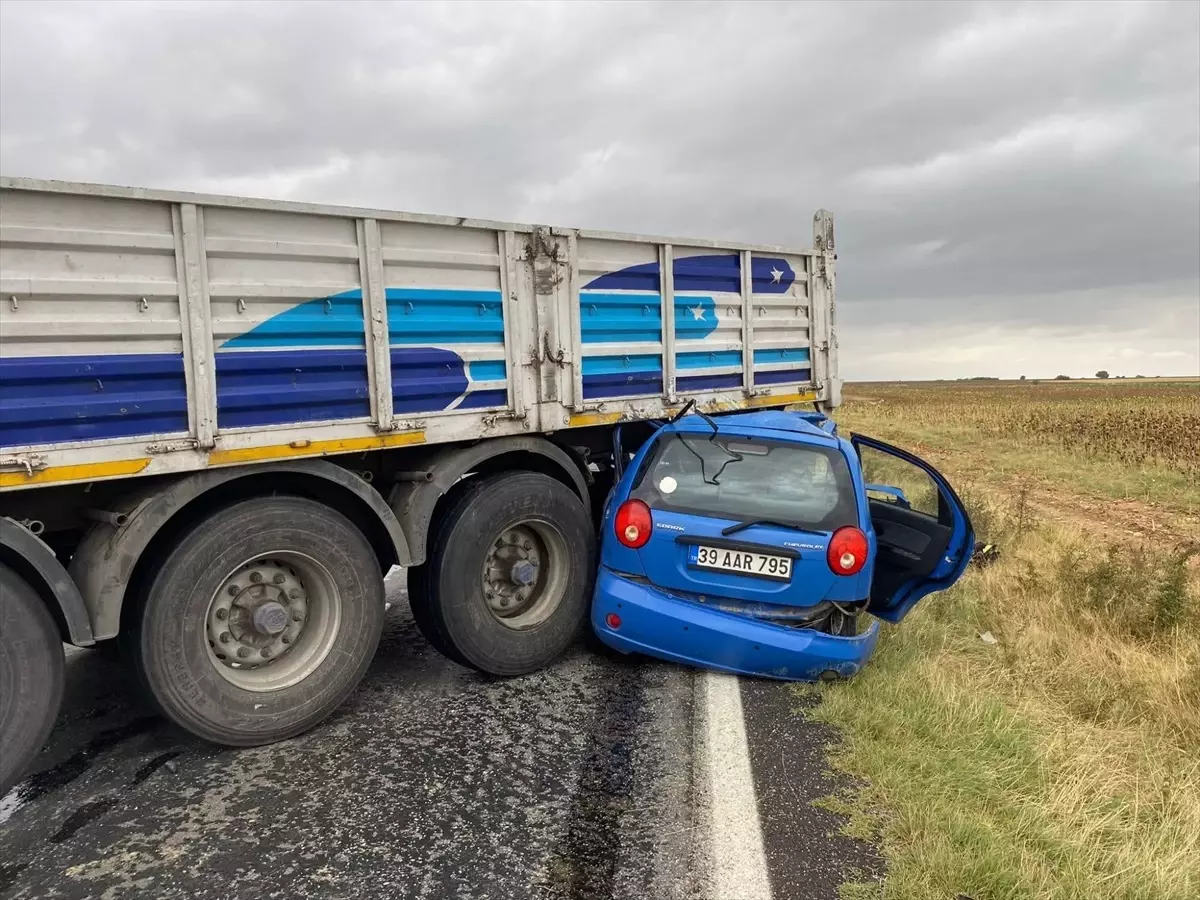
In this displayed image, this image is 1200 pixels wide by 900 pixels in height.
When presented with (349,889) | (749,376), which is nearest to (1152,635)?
(749,376)

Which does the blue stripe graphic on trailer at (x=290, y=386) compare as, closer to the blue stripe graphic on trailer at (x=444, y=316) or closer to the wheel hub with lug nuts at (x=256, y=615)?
the blue stripe graphic on trailer at (x=444, y=316)

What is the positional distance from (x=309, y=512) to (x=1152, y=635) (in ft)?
19.0

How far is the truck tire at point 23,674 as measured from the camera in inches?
121

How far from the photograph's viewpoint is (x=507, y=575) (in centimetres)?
488

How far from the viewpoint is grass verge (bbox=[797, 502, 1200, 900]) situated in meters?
2.77

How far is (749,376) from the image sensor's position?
6.71 meters

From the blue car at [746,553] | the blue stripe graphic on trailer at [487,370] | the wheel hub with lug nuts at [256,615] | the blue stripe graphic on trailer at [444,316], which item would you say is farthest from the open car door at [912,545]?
the wheel hub with lug nuts at [256,615]

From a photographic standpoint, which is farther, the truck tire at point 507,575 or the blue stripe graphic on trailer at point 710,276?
the blue stripe graphic on trailer at point 710,276

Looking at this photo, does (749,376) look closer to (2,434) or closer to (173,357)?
(173,357)

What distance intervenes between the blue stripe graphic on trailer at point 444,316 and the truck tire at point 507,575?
838 millimetres

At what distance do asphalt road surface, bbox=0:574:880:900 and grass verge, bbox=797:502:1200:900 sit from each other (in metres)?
0.23

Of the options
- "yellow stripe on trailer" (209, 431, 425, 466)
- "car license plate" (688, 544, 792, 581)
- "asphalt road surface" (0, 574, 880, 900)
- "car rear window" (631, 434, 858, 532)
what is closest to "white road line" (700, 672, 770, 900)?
"asphalt road surface" (0, 574, 880, 900)

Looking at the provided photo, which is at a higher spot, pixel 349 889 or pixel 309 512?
pixel 309 512

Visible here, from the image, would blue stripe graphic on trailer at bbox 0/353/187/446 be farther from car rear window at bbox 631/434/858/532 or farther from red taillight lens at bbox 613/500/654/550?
car rear window at bbox 631/434/858/532
